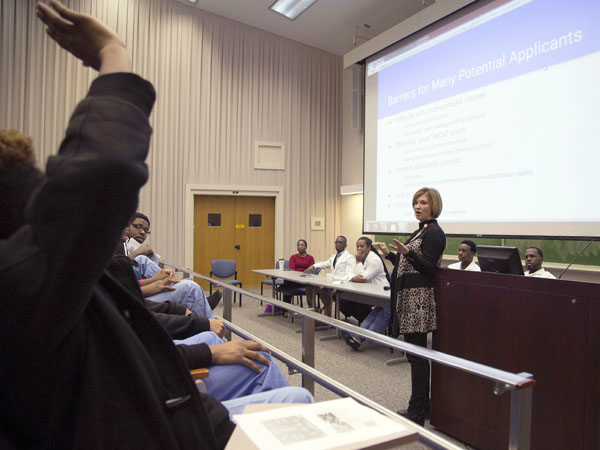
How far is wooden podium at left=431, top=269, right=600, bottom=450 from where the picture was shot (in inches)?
73.8

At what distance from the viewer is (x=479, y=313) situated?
2307 mm

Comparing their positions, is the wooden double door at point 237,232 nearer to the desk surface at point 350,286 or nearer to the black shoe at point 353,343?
the desk surface at point 350,286

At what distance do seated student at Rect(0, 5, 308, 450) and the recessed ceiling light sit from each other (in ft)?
26.2

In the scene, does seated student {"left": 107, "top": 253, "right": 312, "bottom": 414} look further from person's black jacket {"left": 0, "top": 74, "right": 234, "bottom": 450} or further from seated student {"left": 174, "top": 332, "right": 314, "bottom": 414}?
person's black jacket {"left": 0, "top": 74, "right": 234, "bottom": 450}

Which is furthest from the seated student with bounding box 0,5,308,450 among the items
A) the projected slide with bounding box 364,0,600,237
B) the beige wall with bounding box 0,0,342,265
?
the beige wall with bounding box 0,0,342,265

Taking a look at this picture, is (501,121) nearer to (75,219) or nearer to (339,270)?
(339,270)

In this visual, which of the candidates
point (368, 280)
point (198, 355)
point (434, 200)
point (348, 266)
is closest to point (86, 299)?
point (198, 355)

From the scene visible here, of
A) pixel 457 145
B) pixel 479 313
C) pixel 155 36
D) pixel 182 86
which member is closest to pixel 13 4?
pixel 155 36

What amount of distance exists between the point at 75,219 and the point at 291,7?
28.0 ft

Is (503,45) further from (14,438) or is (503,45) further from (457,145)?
(14,438)

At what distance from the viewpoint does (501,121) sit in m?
3.96

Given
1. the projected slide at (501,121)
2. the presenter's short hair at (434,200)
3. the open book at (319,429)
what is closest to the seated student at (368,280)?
the projected slide at (501,121)

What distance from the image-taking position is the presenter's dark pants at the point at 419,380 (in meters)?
2.57

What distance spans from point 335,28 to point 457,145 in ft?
17.0
